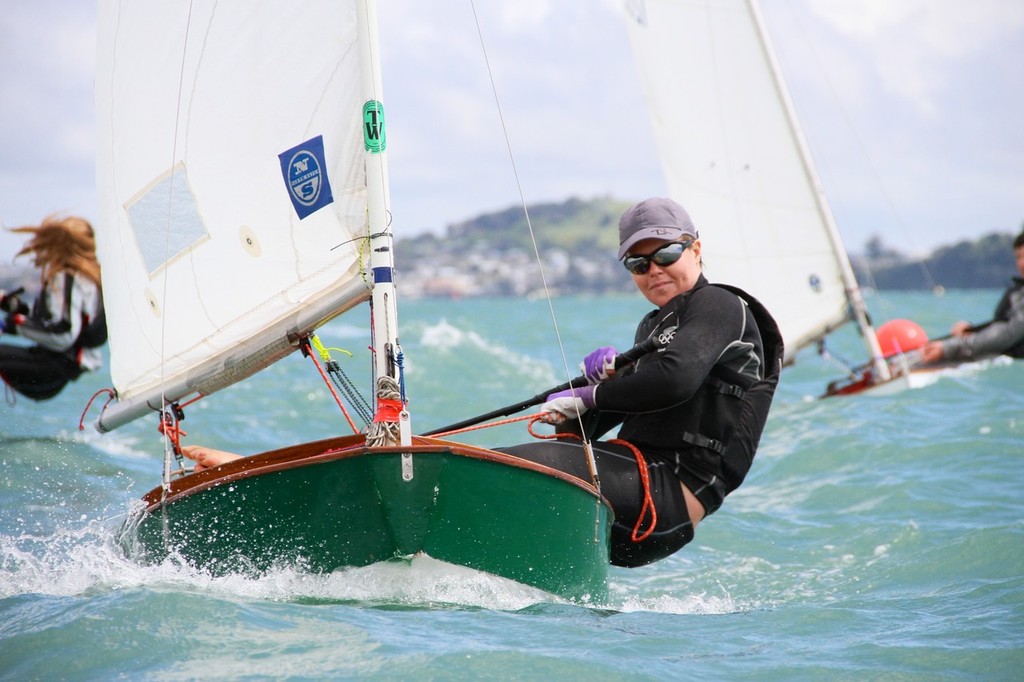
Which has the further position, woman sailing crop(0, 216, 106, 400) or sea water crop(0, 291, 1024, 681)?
woman sailing crop(0, 216, 106, 400)

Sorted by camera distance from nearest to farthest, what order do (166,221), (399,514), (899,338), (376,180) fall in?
(399,514) < (376,180) < (166,221) < (899,338)

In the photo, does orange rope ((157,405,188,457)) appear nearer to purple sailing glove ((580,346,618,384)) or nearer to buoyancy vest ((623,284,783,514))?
purple sailing glove ((580,346,618,384))

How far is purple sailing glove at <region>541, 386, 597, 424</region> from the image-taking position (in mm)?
3730

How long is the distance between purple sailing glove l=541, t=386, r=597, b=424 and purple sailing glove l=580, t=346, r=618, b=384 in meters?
0.09

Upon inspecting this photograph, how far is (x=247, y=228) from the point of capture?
4.09 metres

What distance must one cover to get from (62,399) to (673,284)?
29.0ft

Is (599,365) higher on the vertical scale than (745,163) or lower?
lower

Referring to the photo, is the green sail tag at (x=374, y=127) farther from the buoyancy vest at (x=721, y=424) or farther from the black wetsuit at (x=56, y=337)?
the black wetsuit at (x=56, y=337)

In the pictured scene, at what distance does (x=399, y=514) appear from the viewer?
3307mm

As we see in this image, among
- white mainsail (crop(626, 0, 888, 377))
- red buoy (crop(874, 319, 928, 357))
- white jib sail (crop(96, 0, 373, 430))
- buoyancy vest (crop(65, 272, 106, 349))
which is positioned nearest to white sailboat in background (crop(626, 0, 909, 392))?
white mainsail (crop(626, 0, 888, 377))

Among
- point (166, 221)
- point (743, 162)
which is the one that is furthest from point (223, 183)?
point (743, 162)

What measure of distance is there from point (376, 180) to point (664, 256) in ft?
3.15

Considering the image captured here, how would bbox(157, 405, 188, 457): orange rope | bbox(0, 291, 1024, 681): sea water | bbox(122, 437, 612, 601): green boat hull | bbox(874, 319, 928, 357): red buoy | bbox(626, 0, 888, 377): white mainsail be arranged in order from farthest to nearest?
1. bbox(874, 319, 928, 357): red buoy
2. bbox(626, 0, 888, 377): white mainsail
3. bbox(157, 405, 188, 457): orange rope
4. bbox(122, 437, 612, 601): green boat hull
5. bbox(0, 291, 1024, 681): sea water

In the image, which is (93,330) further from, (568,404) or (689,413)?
(689,413)
